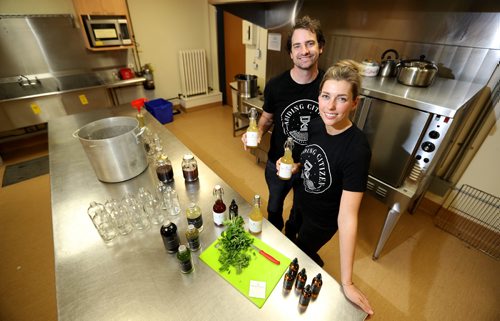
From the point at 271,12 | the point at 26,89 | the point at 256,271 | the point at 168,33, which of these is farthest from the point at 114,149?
the point at 168,33

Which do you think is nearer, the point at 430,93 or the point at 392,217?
the point at 430,93

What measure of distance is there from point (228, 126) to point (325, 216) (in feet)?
9.11

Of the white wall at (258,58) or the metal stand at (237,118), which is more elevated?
the white wall at (258,58)

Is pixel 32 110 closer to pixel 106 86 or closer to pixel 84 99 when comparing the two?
pixel 84 99

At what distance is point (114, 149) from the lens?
106cm

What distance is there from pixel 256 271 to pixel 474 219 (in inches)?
83.9

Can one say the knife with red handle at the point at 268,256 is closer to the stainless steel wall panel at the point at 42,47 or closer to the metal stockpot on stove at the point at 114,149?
the metal stockpot on stove at the point at 114,149

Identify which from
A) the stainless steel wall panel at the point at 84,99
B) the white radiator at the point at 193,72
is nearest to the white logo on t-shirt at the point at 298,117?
the stainless steel wall panel at the point at 84,99

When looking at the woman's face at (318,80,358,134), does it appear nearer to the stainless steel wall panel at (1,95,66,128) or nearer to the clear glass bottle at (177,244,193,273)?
the clear glass bottle at (177,244,193,273)

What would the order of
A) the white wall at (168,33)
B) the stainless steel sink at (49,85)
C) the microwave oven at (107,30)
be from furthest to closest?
1. the white wall at (168,33)
2. the microwave oven at (107,30)
3. the stainless steel sink at (49,85)

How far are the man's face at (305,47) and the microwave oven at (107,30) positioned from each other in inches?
116

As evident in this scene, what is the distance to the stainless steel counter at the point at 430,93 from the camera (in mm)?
1152

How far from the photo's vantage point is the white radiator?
4.02 meters

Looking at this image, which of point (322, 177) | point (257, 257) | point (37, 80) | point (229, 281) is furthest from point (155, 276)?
point (37, 80)
